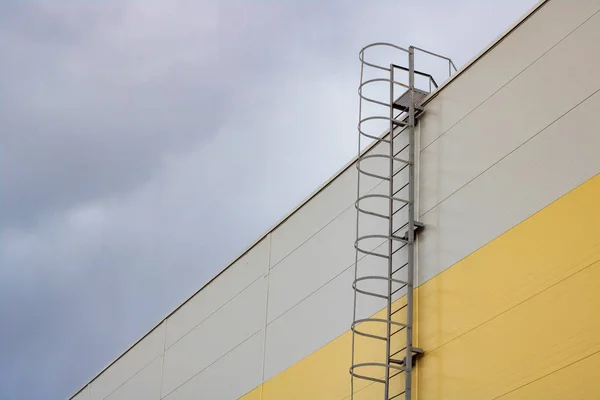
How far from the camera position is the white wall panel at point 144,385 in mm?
21906

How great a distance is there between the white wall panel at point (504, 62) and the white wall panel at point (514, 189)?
122cm

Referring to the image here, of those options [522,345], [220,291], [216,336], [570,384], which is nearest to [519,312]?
[522,345]

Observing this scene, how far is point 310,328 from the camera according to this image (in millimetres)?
16297

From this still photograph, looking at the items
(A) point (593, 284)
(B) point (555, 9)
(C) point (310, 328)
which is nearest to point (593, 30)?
(B) point (555, 9)

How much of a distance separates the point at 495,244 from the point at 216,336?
8653 millimetres

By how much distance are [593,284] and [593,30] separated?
3275 mm

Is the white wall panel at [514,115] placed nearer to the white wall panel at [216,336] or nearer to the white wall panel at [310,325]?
the white wall panel at [310,325]

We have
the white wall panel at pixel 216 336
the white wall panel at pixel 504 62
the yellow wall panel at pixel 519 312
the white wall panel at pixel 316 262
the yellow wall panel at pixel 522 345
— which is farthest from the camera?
the white wall panel at pixel 216 336

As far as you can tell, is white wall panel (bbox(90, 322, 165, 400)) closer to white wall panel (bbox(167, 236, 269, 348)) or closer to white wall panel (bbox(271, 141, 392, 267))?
white wall panel (bbox(167, 236, 269, 348))

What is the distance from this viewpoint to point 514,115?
12.9 metres

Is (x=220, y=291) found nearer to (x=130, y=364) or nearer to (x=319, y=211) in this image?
(x=319, y=211)

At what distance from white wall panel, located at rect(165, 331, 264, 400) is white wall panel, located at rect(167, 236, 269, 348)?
1.32 metres

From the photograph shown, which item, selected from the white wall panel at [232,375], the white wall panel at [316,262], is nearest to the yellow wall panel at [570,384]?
the white wall panel at [316,262]

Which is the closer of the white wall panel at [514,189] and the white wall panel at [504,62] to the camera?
the white wall panel at [514,189]
